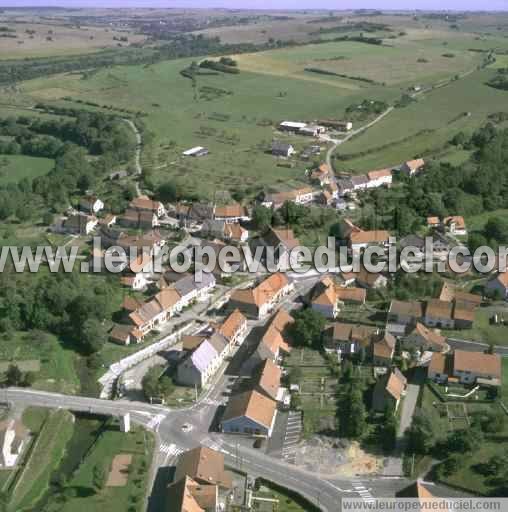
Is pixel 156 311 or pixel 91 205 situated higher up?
pixel 91 205

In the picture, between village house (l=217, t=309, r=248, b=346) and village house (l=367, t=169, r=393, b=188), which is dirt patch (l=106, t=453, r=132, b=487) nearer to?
village house (l=217, t=309, r=248, b=346)

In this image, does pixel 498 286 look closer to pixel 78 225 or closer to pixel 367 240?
pixel 367 240

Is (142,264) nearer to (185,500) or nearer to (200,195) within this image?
(200,195)

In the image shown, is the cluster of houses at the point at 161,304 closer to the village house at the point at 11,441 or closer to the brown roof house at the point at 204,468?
the village house at the point at 11,441

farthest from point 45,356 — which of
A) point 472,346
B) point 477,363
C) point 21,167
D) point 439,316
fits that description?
point 21,167

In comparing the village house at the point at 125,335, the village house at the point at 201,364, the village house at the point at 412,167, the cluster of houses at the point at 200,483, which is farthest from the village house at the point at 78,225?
the village house at the point at 412,167

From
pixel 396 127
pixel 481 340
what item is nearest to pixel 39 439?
pixel 481 340
